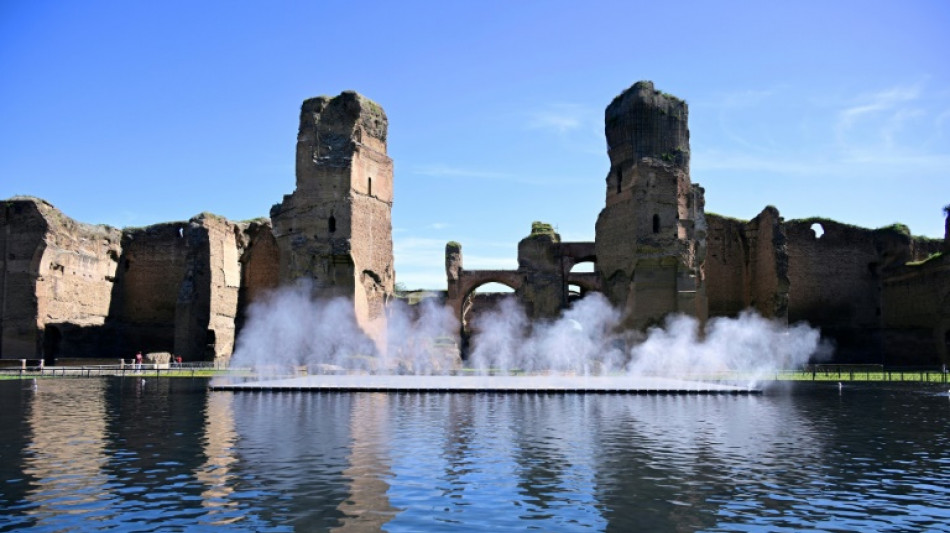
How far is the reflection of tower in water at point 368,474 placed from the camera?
8.40 m

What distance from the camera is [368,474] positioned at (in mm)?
10594

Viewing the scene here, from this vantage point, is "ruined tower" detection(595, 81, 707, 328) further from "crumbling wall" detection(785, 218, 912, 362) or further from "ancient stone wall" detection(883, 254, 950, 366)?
"ancient stone wall" detection(883, 254, 950, 366)

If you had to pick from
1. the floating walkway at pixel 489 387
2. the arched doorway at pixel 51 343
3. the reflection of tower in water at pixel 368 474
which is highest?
the arched doorway at pixel 51 343

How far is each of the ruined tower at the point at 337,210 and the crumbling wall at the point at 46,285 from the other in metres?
11.0

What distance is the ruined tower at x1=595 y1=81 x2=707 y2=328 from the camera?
33.3 meters

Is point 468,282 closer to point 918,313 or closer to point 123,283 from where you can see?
point 123,283

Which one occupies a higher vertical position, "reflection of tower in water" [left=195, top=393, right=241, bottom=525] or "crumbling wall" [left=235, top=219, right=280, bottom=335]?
"crumbling wall" [left=235, top=219, right=280, bottom=335]

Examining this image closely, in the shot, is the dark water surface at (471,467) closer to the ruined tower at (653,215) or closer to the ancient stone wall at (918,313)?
the ruined tower at (653,215)

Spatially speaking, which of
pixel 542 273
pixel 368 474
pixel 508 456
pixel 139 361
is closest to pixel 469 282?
pixel 542 273

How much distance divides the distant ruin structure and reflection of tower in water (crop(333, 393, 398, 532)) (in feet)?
59.5

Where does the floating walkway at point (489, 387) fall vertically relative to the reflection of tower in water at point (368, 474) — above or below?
above

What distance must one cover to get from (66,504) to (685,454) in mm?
8186

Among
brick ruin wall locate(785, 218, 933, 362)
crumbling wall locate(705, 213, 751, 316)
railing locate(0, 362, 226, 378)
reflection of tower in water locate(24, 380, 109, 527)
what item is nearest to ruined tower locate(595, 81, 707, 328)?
crumbling wall locate(705, 213, 751, 316)

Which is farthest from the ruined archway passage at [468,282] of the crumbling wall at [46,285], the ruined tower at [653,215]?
the crumbling wall at [46,285]
